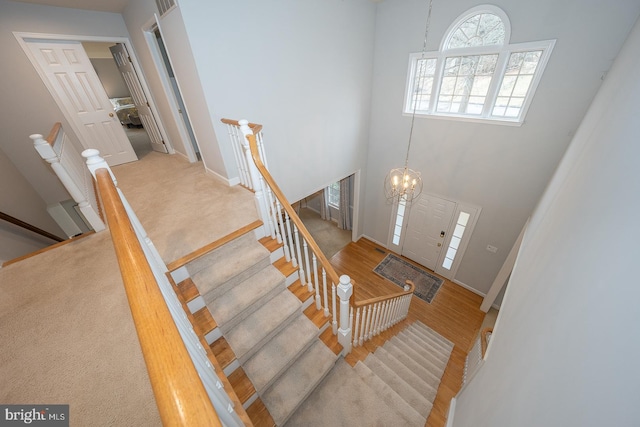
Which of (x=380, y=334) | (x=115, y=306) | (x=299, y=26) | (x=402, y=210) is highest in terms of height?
(x=299, y=26)

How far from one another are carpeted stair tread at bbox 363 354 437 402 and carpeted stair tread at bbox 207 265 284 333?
134 centimetres

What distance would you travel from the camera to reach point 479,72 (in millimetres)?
3621

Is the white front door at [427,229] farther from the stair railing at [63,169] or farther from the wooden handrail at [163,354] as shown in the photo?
the stair railing at [63,169]

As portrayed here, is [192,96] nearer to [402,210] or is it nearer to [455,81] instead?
[455,81]

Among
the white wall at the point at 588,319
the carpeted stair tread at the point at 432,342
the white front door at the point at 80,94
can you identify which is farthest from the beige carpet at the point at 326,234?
the white wall at the point at 588,319

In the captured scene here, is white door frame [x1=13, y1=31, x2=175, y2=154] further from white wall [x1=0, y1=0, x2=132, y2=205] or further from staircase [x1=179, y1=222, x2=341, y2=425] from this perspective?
staircase [x1=179, y1=222, x2=341, y2=425]

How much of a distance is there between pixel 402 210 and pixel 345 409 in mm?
4302

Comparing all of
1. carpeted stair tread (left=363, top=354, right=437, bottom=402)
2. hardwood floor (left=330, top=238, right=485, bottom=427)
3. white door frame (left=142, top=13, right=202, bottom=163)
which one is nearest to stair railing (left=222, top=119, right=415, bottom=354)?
carpeted stair tread (left=363, top=354, right=437, bottom=402)

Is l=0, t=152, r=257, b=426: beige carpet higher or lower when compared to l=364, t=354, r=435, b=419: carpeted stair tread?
higher

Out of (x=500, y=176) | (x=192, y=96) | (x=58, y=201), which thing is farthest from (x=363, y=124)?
(x=58, y=201)

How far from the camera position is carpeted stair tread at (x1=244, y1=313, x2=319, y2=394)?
194 cm

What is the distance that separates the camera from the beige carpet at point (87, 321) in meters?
1.28

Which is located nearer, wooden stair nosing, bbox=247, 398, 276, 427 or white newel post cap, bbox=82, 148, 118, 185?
white newel post cap, bbox=82, 148, 118, 185

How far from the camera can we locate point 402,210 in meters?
5.45
